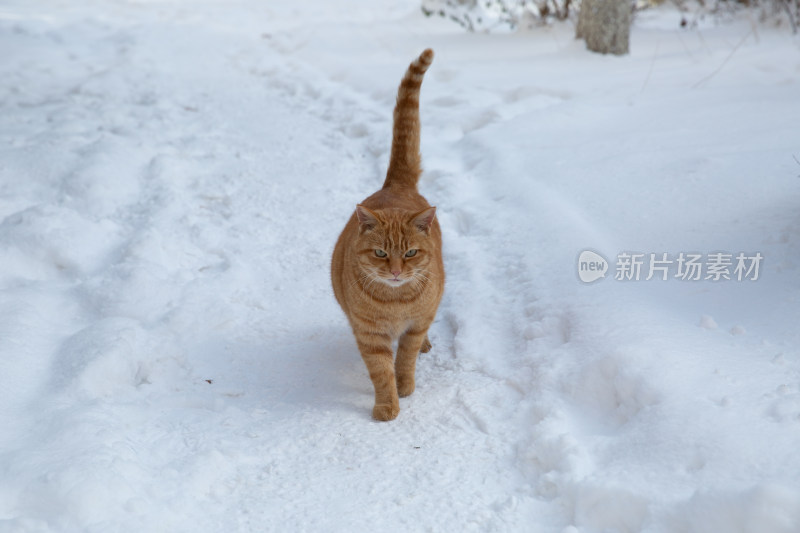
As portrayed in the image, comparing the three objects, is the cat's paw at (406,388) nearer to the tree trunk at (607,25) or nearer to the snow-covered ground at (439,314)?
the snow-covered ground at (439,314)

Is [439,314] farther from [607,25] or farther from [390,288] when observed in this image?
[607,25]

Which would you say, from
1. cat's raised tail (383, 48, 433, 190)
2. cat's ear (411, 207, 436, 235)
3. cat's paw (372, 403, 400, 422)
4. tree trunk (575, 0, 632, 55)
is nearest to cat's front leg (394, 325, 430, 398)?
cat's paw (372, 403, 400, 422)

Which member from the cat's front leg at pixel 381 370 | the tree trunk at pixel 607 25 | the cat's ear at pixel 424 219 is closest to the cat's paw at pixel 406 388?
the cat's front leg at pixel 381 370

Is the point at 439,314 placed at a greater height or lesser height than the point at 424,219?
lesser

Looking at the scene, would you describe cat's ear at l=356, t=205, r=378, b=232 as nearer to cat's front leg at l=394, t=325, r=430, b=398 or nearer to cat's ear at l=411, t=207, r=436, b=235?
cat's ear at l=411, t=207, r=436, b=235

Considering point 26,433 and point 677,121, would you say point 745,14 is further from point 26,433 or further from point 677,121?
point 26,433

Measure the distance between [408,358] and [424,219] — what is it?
59 cm

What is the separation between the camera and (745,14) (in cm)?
771

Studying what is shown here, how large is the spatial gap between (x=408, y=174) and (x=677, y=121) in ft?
7.63

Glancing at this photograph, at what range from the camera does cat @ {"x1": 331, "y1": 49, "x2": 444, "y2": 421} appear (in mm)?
2811

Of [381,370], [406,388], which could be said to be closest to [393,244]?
[381,370]

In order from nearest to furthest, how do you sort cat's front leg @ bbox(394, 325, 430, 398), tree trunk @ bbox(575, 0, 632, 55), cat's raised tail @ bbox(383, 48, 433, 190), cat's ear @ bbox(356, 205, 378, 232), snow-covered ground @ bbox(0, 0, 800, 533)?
snow-covered ground @ bbox(0, 0, 800, 533) → cat's ear @ bbox(356, 205, 378, 232) → cat's front leg @ bbox(394, 325, 430, 398) → cat's raised tail @ bbox(383, 48, 433, 190) → tree trunk @ bbox(575, 0, 632, 55)

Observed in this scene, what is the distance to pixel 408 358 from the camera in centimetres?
298

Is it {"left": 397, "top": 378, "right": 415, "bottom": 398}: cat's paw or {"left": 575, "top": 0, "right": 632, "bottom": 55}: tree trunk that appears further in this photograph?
{"left": 575, "top": 0, "right": 632, "bottom": 55}: tree trunk
